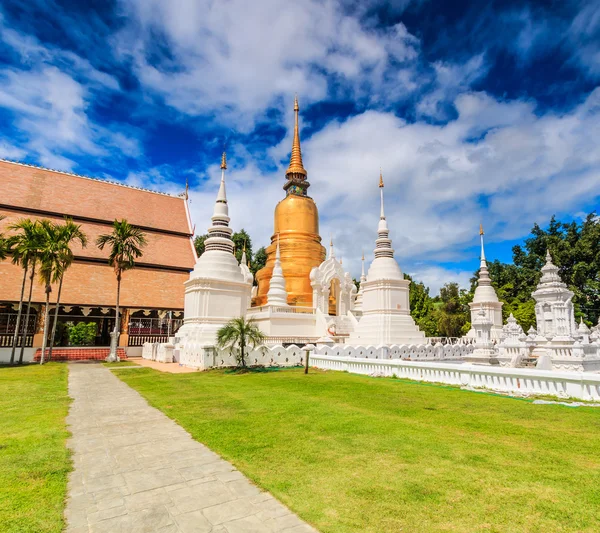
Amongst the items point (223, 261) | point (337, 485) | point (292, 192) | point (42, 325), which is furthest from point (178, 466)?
point (292, 192)

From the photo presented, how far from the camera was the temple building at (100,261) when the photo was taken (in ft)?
82.7

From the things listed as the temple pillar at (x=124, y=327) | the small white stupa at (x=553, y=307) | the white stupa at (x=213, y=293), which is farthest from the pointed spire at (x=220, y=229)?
the small white stupa at (x=553, y=307)

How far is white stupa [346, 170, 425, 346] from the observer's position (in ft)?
66.8

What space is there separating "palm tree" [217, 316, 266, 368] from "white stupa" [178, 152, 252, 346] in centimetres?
331

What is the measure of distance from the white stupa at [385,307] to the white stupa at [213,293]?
6.73 meters

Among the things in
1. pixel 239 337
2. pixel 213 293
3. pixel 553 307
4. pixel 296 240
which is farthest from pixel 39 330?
pixel 553 307

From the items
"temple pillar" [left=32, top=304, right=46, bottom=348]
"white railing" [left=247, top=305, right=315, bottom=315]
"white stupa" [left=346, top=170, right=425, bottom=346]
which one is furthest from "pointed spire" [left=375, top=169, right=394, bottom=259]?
"temple pillar" [left=32, top=304, right=46, bottom=348]

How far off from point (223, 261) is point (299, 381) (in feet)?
35.3

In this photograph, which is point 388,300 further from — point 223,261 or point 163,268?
point 163,268

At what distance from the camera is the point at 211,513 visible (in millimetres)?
3322

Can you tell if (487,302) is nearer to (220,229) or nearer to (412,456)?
(220,229)

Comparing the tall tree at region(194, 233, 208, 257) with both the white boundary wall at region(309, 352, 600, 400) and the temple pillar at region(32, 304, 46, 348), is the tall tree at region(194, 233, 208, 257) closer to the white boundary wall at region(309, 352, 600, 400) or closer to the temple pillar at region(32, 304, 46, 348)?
the temple pillar at region(32, 304, 46, 348)

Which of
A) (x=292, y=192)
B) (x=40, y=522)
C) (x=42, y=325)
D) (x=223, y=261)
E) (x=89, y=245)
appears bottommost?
(x=40, y=522)

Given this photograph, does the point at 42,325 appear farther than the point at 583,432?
Yes
